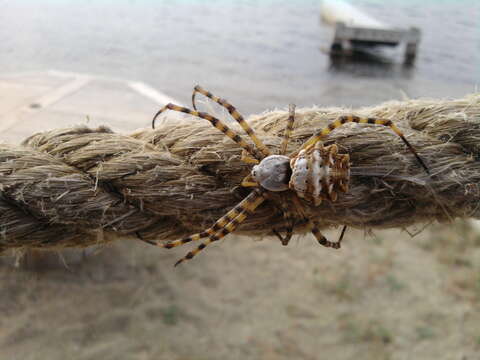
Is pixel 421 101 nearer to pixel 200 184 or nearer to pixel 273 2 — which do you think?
pixel 200 184

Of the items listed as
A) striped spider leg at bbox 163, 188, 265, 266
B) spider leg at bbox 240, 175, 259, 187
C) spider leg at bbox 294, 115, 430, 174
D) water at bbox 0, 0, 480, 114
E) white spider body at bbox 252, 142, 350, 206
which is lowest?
water at bbox 0, 0, 480, 114

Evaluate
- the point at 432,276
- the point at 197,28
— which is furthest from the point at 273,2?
the point at 432,276

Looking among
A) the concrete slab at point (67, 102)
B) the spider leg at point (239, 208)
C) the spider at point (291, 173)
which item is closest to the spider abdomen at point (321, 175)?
the spider at point (291, 173)

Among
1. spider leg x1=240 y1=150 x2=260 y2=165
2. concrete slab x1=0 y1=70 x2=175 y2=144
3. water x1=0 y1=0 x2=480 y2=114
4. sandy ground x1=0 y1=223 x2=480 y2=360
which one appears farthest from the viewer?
water x1=0 y1=0 x2=480 y2=114

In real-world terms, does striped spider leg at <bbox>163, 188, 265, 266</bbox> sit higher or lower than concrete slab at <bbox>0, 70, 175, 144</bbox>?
higher

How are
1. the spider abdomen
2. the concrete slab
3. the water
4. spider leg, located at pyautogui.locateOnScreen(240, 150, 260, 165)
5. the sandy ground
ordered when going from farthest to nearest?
the water, the concrete slab, the sandy ground, spider leg, located at pyautogui.locateOnScreen(240, 150, 260, 165), the spider abdomen

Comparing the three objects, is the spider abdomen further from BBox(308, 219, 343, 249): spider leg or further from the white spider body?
BBox(308, 219, 343, 249): spider leg

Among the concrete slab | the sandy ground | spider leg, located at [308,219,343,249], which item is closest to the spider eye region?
spider leg, located at [308,219,343,249]
